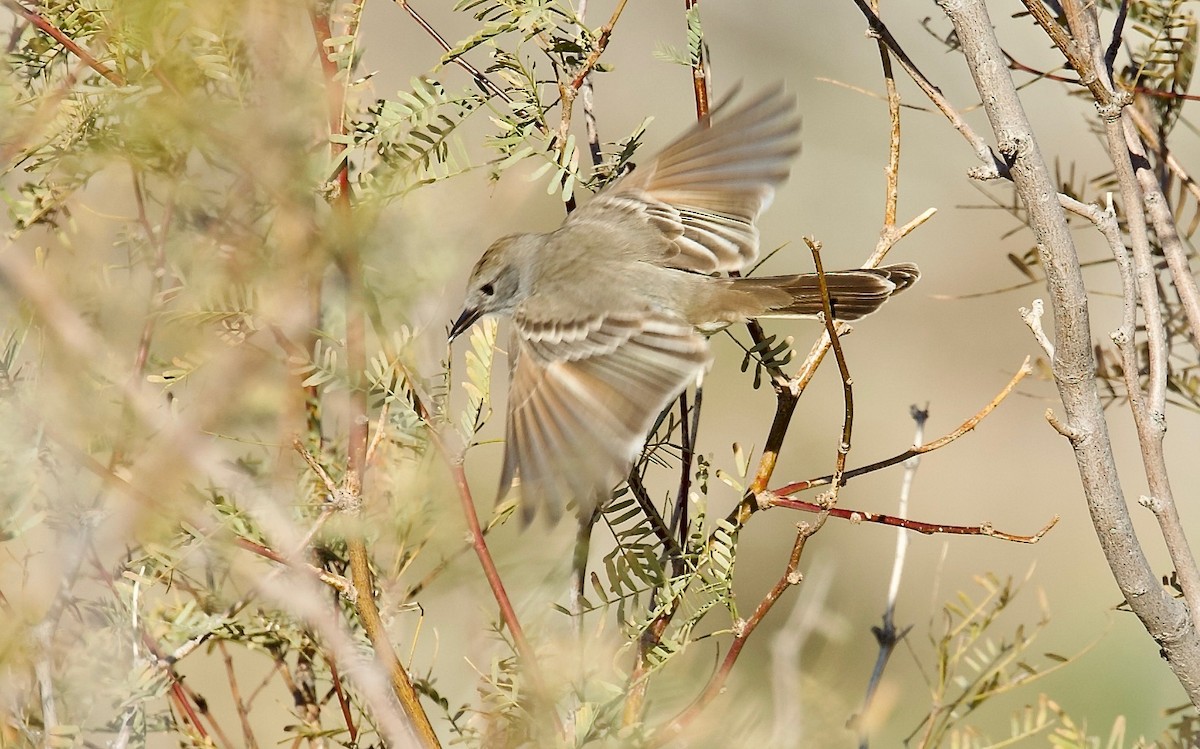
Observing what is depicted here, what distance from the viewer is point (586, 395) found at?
2168 millimetres

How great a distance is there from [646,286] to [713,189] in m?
0.28

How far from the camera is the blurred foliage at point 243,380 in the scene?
1174 millimetres

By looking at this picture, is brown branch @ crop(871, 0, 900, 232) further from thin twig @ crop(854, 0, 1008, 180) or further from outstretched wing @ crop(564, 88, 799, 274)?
outstretched wing @ crop(564, 88, 799, 274)

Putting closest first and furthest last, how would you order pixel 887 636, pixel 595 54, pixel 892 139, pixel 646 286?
pixel 595 54
pixel 892 139
pixel 887 636
pixel 646 286

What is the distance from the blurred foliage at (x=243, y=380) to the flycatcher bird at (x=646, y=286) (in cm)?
38

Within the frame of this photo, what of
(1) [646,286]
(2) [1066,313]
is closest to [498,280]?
(1) [646,286]

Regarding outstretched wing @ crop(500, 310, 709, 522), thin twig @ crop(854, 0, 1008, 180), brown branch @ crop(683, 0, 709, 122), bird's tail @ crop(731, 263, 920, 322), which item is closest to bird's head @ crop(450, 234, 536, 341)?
outstretched wing @ crop(500, 310, 709, 522)

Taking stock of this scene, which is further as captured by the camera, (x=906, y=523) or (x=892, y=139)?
(x=892, y=139)

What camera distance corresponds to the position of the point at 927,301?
7.17 meters

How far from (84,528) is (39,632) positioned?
13cm

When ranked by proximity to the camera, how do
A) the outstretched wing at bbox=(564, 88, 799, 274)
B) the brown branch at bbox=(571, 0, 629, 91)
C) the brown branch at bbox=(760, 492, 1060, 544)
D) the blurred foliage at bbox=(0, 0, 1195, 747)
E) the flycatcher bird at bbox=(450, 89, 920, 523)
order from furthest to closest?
the outstretched wing at bbox=(564, 88, 799, 274), the flycatcher bird at bbox=(450, 89, 920, 523), the brown branch at bbox=(571, 0, 629, 91), the brown branch at bbox=(760, 492, 1060, 544), the blurred foliage at bbox=(0, 0, 1195, 747)

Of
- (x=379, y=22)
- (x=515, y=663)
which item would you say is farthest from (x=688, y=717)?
(x=379, y=22)

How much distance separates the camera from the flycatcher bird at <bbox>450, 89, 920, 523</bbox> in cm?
207

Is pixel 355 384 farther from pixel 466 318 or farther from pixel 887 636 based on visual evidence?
pixel 466 318
